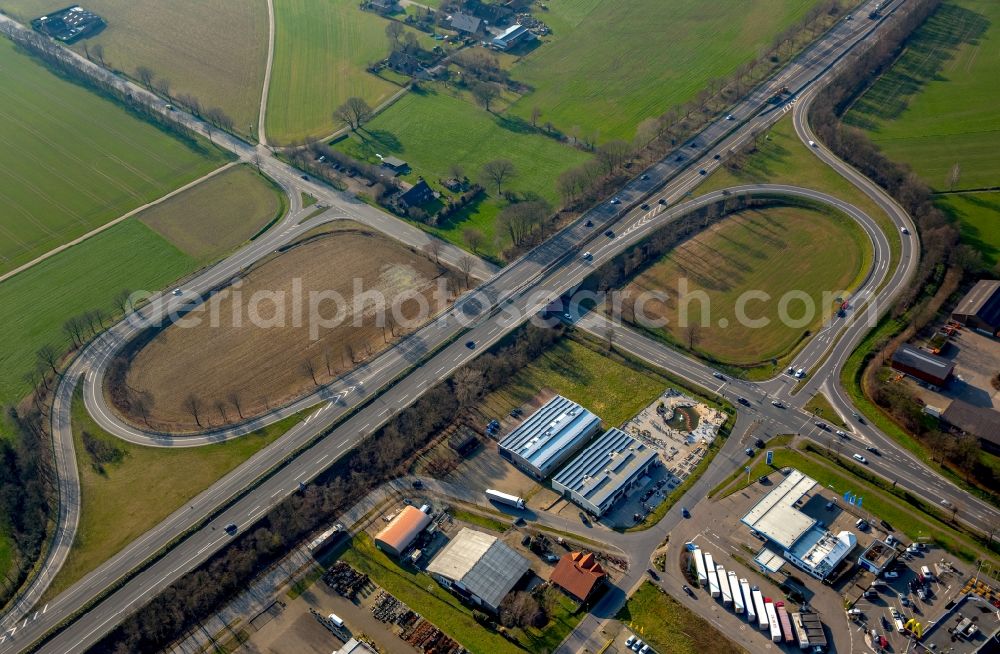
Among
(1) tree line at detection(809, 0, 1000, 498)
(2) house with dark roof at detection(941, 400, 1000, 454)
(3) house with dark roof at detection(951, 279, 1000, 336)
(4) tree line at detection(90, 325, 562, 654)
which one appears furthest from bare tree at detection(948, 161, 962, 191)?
(4) tree line at detection(90, 325, 562, 654)

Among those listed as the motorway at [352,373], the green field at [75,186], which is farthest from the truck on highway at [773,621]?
the green field at [75,186]

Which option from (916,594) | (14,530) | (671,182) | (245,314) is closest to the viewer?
(916,594)

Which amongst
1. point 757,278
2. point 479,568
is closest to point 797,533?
point 479,568

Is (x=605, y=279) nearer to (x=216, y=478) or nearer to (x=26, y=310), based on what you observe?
(x=216, y=478)

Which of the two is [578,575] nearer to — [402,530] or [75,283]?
[402,530]

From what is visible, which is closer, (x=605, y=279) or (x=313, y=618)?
(x=313, y=618)

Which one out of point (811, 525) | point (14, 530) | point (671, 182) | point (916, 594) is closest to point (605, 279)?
point (671, 182)
